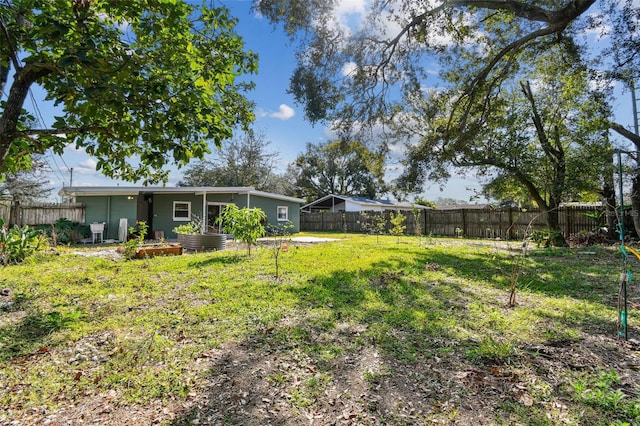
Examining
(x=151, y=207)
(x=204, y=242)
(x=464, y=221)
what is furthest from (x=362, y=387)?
(x=464, y=221)

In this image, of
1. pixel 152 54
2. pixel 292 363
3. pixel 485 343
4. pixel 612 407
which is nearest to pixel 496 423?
pixel 612 407

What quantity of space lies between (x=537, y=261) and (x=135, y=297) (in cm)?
879

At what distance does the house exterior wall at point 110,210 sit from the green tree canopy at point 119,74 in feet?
37.0

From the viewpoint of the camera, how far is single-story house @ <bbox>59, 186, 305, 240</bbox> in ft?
45.6

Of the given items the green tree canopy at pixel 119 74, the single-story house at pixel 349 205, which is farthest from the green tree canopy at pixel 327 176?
the green tree canopy at pixel 119 74

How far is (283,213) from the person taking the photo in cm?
1892

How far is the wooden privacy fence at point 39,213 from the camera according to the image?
41.3ft

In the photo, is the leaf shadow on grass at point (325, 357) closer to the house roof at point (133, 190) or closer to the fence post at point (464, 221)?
the house roof at point (133, 190)

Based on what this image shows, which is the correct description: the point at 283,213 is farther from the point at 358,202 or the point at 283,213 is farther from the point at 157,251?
the point at 157,251

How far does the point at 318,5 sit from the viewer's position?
709 cm

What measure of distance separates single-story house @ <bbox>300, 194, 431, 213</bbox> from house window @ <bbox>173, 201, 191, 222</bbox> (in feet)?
43.4

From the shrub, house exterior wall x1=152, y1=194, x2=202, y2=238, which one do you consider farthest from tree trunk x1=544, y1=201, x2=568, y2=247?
house exterior wall x1=152, y1=194, x2=202, y2=238

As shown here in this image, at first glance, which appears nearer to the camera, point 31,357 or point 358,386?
point 358,386

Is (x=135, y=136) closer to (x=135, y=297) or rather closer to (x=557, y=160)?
(x=135, y=297)
